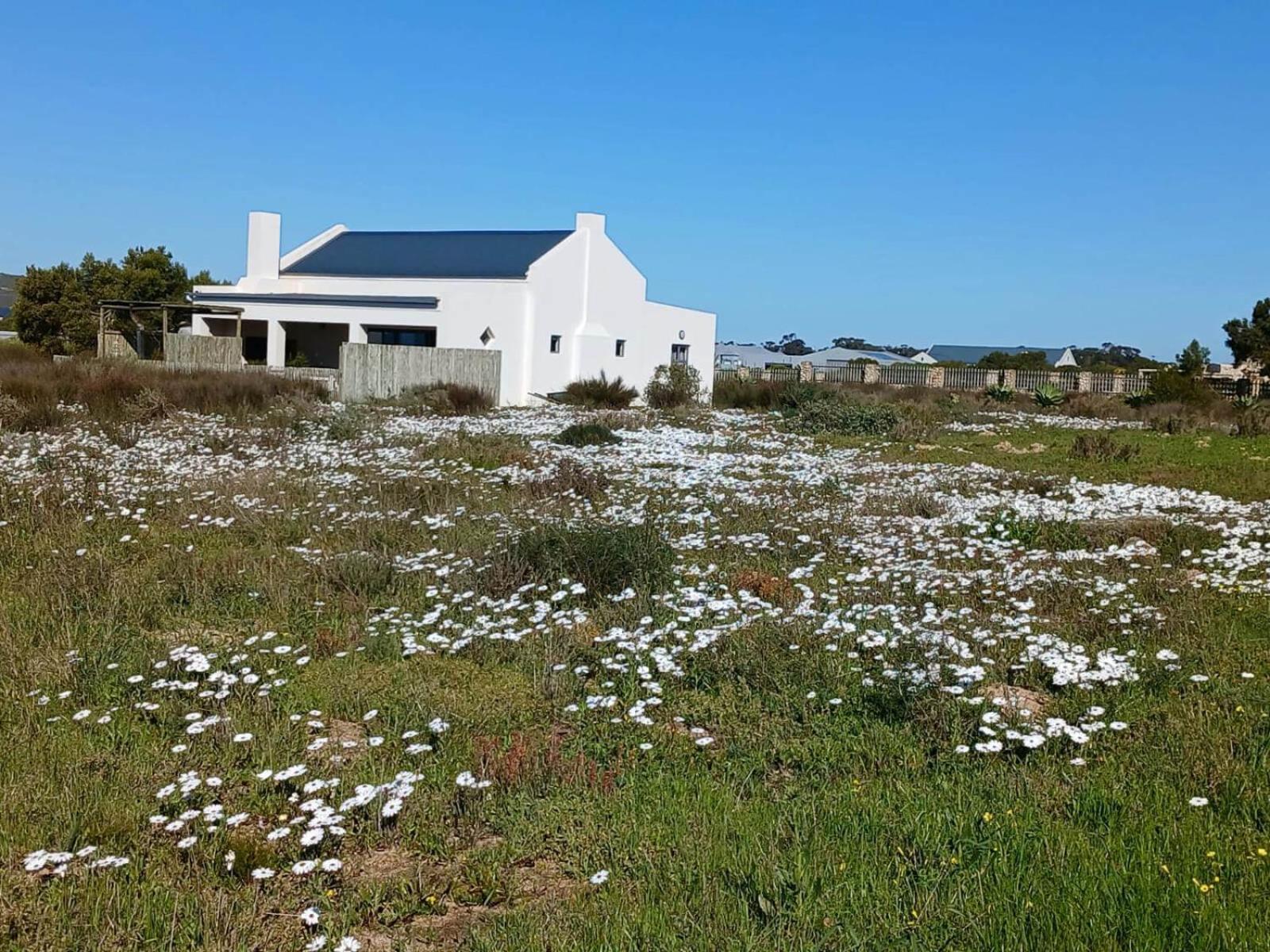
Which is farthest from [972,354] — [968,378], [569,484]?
[569,484]

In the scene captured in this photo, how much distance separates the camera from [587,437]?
58.0ft

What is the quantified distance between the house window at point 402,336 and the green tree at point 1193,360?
24968mm

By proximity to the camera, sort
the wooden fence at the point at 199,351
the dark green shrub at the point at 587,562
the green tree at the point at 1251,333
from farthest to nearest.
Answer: the green tree at the point at 1251,333 → the wooden fence at the point at 199,351 → the dark green shrub at the point at 587,562

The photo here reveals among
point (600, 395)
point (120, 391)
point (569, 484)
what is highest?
point (600, 395)

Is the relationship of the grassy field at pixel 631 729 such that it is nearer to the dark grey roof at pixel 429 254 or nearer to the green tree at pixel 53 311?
the dark grey roof at pixel 429 254

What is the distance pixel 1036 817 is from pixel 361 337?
3532 centimetres

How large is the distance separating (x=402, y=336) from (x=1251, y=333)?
171 feet

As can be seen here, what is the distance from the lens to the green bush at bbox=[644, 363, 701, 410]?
3184 centimetres

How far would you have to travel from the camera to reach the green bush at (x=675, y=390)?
3184cm

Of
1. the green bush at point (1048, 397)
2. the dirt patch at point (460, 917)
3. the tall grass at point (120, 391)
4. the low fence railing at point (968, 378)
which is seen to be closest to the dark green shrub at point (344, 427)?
the tall grass at point (120, 391)

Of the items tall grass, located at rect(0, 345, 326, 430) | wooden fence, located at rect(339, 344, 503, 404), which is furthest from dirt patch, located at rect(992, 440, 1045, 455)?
wooden fence, located at rect(339, 344, 503, 404)

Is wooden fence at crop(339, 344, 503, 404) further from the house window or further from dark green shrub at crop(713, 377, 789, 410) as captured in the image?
dark green shrub at crop(713, 377, 789, 410)

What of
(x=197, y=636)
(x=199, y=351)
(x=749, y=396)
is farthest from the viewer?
(x=199, y=351)

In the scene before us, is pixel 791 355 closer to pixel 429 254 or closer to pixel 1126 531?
pixel 429 254
